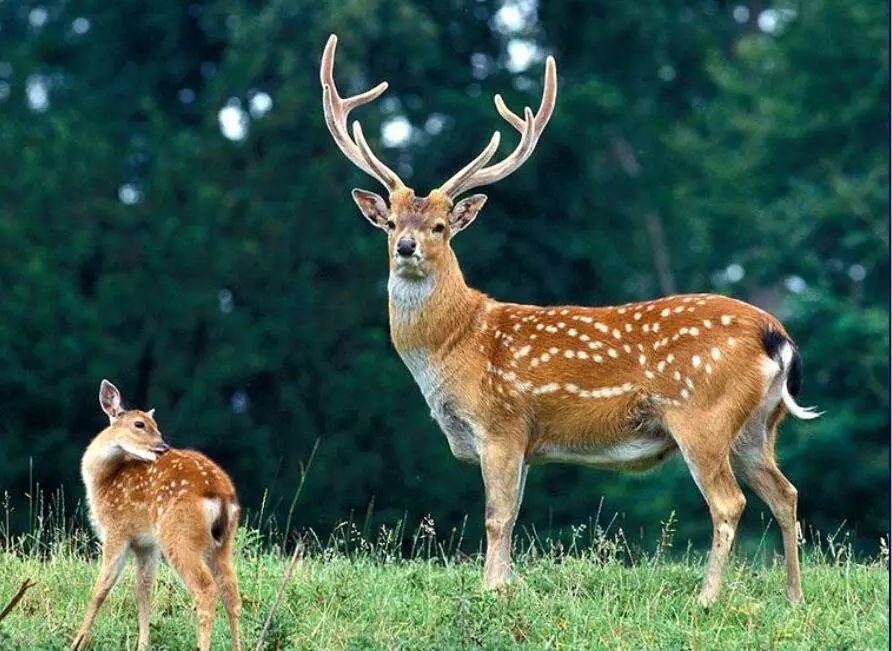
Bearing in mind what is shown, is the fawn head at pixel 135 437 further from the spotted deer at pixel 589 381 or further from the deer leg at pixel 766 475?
the deer leg at pixel 766 475

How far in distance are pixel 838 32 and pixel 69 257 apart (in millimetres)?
11051

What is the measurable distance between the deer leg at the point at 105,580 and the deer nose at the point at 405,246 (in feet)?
7.42

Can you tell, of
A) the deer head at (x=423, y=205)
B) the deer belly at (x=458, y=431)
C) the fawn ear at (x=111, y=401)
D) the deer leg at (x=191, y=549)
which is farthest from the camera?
the deer head at (x=423, y=205)

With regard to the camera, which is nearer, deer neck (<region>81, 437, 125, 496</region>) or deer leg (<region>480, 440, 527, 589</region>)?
deer neck (<region>81, 437, 125, 496</region>)

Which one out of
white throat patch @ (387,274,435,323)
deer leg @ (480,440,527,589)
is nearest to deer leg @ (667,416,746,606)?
deer leg @ (480,440,527,589)

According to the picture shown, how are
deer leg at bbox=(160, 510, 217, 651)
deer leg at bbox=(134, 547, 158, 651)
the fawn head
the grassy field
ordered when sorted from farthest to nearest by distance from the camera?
the fawn head
deer leg at bbox=(134, 547, 158, 651)
the grassy field
deer leg at bbox=(160, 510, 217, 651)

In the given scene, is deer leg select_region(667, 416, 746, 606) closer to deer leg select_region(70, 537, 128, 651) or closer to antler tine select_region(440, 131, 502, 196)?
antler tine select_region(440, 131, 502, 196)

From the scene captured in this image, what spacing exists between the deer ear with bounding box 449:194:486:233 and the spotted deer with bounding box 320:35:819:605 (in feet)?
0.04

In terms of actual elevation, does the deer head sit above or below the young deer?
above

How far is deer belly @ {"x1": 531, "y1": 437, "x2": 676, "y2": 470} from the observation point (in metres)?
9.40

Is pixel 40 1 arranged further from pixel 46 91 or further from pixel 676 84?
pixel 676 84

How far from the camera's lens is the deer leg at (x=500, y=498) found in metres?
9.30

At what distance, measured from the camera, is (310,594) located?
349 inches

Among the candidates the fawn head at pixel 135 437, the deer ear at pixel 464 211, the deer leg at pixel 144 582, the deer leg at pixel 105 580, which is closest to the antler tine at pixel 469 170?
the deer ear at pixel 464 211
